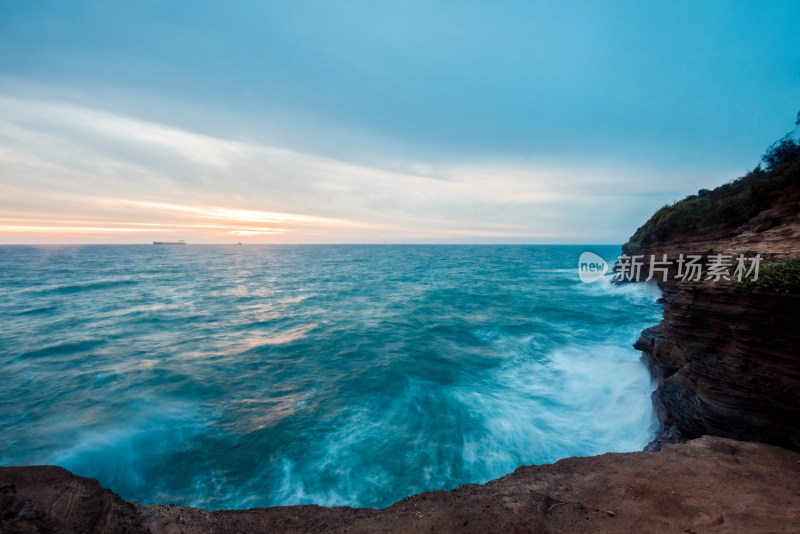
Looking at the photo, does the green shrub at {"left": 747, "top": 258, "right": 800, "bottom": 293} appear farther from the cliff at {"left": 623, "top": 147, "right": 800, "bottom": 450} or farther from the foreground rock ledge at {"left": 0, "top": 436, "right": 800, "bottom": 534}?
the foreground rock ledge at {"left": 0, "top": 436, "right": 800, "bottom": 534}

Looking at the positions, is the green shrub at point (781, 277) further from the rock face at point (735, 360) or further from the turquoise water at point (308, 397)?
the turquoise water at point (308, 397)

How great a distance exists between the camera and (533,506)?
185 inches

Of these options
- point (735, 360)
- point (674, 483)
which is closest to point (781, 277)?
point (735, 360)

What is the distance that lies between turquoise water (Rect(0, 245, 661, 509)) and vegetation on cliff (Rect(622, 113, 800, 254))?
27.8 feet

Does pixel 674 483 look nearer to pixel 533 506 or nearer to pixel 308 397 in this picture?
pixel 533 506

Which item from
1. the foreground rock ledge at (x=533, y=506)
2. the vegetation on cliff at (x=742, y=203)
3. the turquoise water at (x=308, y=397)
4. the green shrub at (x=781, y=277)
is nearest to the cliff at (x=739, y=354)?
the green shrub at (x=781, y=277)

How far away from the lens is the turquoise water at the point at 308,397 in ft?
30.4

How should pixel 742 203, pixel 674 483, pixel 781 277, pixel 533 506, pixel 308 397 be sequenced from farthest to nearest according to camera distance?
1. pixel 742 203
2. pixel 308 397
3. pixel 781 277
4. pixel 674 483
5. pixel 533 506

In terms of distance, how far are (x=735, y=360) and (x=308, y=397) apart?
14455 millimetres

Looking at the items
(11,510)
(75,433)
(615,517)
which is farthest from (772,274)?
(75,433)

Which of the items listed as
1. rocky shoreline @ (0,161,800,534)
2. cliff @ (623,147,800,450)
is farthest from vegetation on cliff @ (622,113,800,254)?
rocky shoreline @ (0,161,800,534)

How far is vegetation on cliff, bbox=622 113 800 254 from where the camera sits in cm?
1394

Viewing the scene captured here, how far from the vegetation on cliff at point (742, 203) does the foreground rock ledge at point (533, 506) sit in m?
11.8

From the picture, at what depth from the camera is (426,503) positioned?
5008mm
